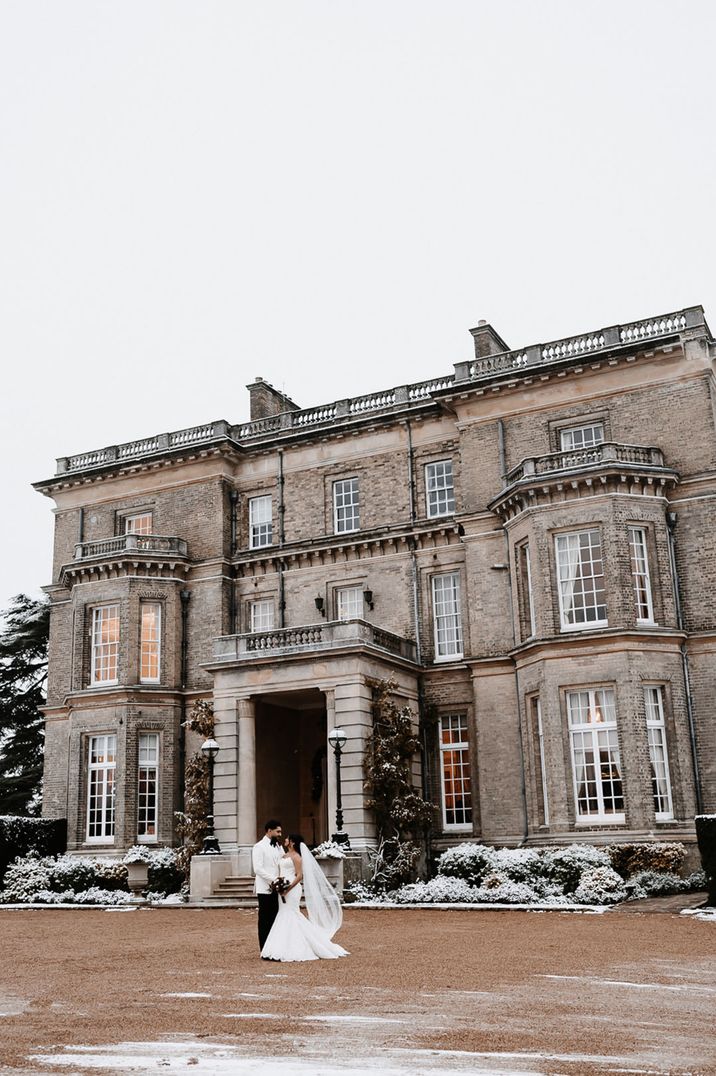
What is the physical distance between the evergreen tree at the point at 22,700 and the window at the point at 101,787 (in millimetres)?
13030

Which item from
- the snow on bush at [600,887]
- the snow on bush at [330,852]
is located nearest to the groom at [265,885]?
the snow on bush at [330,852]

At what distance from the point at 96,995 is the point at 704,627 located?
19.2m

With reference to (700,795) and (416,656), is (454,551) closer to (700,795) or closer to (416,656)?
(416,656)

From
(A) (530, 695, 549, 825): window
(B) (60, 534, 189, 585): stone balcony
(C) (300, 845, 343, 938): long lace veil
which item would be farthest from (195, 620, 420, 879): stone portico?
(C) (300, 845, 343, 938): long lace veil

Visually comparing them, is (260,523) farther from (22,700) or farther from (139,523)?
(22,700)

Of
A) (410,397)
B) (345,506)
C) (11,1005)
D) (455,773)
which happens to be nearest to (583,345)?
(410,397)

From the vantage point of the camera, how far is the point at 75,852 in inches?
1243

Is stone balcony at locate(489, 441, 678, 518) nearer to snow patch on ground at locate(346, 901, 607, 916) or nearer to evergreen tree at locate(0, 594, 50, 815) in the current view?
snow patch on ground at locate(346, 901, 607, 916)

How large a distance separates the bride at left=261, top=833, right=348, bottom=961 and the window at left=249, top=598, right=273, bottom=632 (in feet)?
62.7

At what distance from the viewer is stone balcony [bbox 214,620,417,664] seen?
2705 cm

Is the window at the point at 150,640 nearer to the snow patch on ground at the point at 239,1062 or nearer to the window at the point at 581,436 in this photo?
the window at the point at 581,436

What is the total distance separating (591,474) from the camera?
25844 millimetres

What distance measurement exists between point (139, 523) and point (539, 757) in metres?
16.2

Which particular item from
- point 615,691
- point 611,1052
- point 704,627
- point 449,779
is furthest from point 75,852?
point 611,1052
